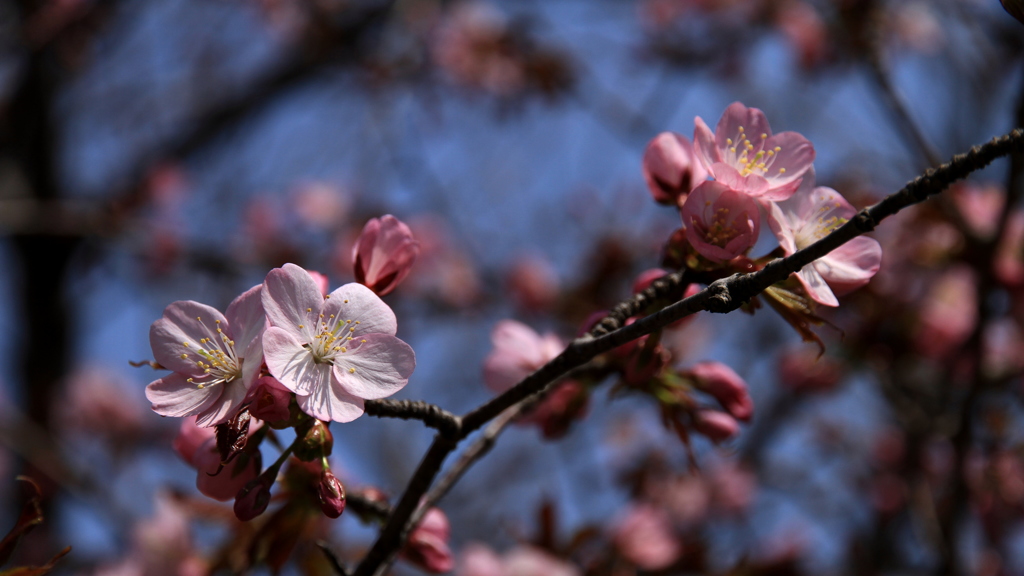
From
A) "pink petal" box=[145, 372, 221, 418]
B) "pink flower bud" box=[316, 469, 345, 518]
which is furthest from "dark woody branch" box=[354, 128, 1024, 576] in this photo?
"pink petal" box=[145, 372, 221, 418]

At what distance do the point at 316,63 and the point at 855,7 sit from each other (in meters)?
3.36

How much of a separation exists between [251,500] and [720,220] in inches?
32.7

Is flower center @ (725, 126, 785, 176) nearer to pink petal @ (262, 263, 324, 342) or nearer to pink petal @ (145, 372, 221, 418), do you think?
pink petal @ (262, 263, 324, 342)

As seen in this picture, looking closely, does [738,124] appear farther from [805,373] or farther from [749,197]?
[805,373]

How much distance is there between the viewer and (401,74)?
4793 mm

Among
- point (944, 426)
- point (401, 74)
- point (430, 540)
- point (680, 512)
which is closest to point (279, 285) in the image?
point (430, 540)

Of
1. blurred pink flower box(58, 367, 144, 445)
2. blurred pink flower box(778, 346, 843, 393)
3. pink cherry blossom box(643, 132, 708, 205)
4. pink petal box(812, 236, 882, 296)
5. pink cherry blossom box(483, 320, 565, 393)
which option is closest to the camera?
pink petal box(812, 236, 882, 296)

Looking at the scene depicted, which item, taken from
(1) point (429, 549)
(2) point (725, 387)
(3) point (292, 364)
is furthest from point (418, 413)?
(2) point (725, 387)

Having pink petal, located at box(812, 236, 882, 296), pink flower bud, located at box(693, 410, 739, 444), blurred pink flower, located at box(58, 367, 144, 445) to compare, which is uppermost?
blurred pink flower, located at box(58, 367, 144, 445)

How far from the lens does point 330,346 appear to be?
3.45 feet

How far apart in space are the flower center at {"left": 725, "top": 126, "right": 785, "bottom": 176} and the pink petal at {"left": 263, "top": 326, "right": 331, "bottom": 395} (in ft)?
2.52

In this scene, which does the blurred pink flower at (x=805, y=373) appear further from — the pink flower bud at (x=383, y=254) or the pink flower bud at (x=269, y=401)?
the pink flower bud at (x=269, y=401)

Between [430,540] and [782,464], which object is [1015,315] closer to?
[782,464]

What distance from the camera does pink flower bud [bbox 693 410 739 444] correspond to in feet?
4.68
